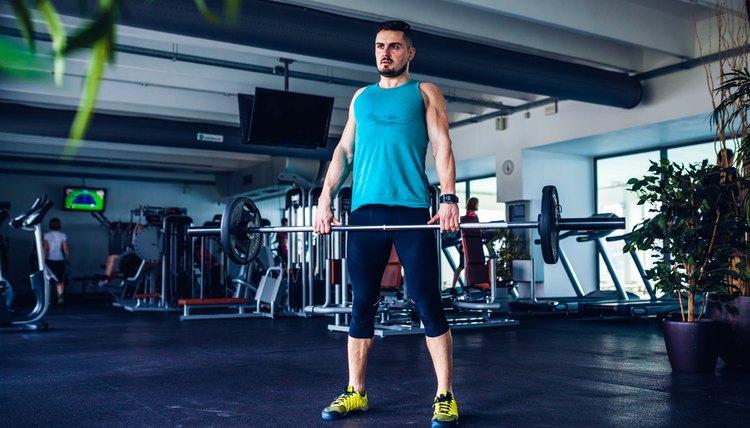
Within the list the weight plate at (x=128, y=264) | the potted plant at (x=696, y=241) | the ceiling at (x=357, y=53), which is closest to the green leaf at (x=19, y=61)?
the potted plant at (x=696, y=241)

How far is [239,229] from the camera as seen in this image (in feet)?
8.99

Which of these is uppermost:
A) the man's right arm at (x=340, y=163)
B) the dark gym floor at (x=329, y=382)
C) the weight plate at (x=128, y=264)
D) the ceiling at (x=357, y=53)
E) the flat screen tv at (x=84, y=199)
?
the ceiling at (x=357, y=53)

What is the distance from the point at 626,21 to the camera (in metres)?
5.89

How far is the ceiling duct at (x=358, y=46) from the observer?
173 inches

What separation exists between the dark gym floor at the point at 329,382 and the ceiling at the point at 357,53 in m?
1.91

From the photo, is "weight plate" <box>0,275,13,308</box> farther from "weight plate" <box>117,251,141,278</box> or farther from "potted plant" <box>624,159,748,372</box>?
"potted plant" <box>624,159,748,372</box>

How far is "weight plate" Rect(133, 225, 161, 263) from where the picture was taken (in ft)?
27.9

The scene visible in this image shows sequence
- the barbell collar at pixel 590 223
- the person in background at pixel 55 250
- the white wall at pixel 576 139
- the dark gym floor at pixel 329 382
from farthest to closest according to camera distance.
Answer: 1. the person in background at pixel 55 250
2. the white wall at pixel 576 139
3. the dark gym floor at pixel 329 382
4. the barbell collar at pixel 590 223

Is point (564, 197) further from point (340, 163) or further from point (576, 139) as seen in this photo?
point (340, 163)

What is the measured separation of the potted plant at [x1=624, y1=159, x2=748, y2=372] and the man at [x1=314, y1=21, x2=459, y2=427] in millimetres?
1468

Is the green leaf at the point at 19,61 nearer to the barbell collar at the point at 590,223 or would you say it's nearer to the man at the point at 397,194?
the man at the point at 397,194

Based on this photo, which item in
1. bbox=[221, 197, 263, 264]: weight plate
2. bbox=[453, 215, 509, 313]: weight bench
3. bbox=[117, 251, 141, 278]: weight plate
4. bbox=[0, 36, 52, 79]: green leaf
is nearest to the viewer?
bbox=[0, 36, 52, 79]: green leaf

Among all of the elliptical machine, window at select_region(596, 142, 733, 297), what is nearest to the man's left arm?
the elliptical machine

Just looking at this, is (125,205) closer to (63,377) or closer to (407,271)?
(63,377)
